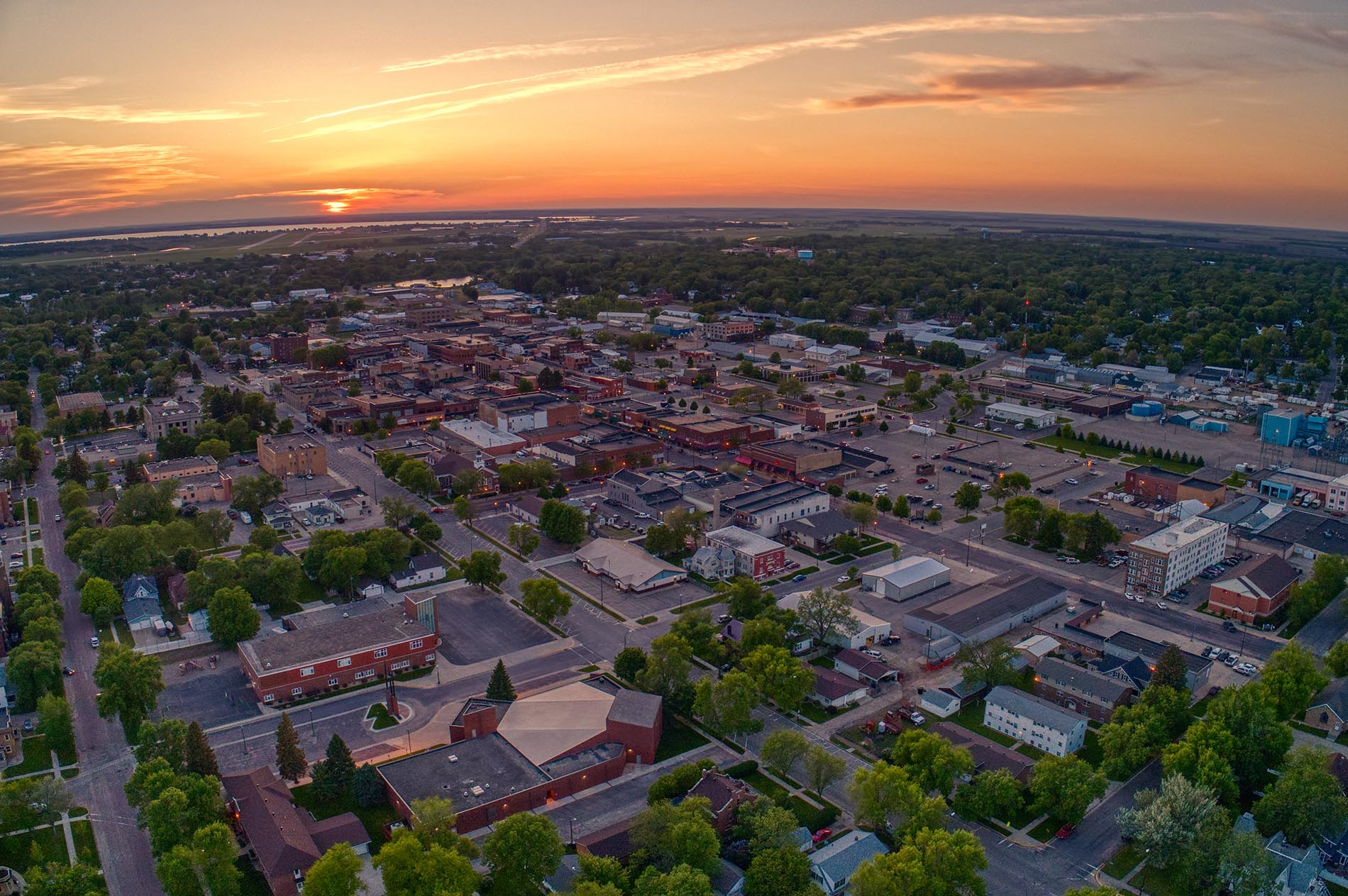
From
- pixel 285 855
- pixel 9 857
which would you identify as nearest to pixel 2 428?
pixel 9 857

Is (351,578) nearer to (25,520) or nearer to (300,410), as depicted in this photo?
(25,520)

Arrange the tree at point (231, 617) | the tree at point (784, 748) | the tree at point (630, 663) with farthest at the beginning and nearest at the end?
the tree at point (231, 617) < the tree at point (630, 663) < the tree at point (784, 748)

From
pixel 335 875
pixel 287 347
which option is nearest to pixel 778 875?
pixel 335 875

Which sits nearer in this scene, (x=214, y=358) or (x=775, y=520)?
(x=775, y=520)

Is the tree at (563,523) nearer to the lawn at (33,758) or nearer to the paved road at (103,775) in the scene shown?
the paved road at (103,775)

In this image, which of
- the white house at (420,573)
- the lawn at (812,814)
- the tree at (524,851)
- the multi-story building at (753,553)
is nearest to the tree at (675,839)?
the tree at (524,851)
